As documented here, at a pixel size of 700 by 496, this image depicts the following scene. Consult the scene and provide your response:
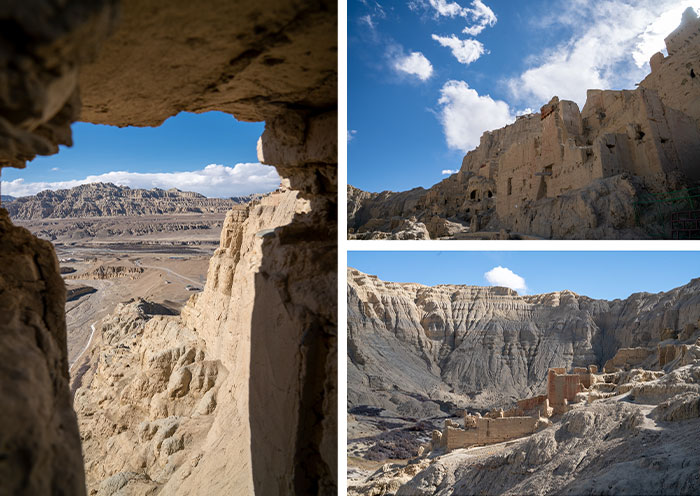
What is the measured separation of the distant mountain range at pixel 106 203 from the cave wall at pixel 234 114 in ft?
259

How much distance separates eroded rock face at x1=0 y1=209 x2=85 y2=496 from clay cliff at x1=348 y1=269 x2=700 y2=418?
28.9 metres

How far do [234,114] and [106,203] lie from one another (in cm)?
10249

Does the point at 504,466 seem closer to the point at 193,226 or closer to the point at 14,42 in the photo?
the point at 14,42

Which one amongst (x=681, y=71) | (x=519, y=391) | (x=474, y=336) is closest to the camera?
(x=681, y=71)

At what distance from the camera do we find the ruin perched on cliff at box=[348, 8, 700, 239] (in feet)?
32.9

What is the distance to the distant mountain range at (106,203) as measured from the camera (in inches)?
3415

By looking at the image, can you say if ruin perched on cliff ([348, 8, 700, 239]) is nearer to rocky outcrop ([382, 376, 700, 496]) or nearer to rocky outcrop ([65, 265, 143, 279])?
rocky outcrop ([382, 376, 700, 496])

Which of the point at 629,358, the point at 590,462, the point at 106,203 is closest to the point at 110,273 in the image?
the point at 629,358

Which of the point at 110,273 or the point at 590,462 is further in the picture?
the point at 110,273

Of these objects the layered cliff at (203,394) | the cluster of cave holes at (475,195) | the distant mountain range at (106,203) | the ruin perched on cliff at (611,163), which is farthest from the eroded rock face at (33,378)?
the distant mountain range at (106,203)

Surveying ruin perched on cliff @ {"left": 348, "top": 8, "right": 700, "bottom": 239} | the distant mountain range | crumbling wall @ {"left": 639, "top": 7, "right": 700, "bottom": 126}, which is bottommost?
ruin perched on cliff @ {"left": 348, "top": 8, "right": 700, "bottom": 239}

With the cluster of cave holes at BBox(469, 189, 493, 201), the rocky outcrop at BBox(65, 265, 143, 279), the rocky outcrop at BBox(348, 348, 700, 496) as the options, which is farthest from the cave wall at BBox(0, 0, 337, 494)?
Result: the rocky outcrop at BBox(65, 265, 143, 279)

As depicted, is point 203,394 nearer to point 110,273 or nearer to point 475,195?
point 475,195

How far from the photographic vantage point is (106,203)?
3696 inches
